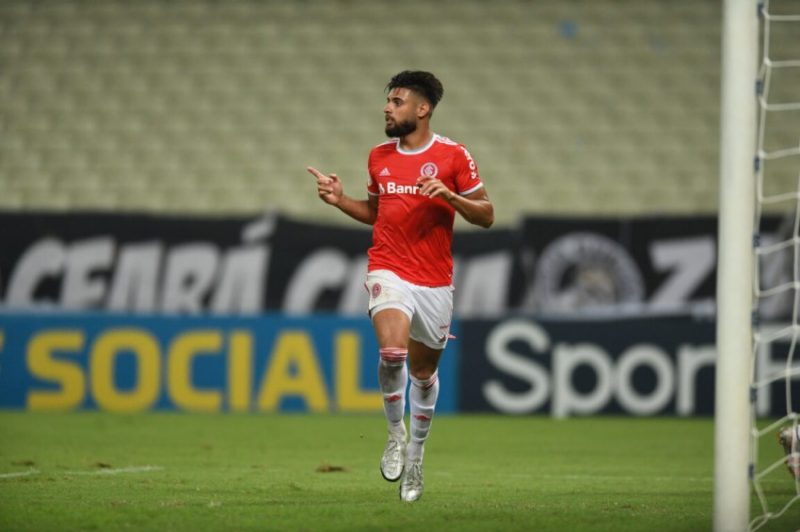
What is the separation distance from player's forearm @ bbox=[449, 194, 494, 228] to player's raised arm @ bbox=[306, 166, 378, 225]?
0.66 m

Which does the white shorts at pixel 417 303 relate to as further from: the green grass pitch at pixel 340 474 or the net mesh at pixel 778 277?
the net mesh at pixel 778 277

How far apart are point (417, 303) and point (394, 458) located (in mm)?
767

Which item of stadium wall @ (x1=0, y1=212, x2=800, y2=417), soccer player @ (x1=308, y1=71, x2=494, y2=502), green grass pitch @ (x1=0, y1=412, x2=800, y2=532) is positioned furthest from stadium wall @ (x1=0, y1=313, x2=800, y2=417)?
soccer player @ (x1=308, y1=71, x2=494, y2=502)

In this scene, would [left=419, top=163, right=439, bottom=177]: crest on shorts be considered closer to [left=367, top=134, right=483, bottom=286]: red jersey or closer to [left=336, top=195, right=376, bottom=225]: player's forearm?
[left=367, top=134, right=483, bottom=286]: red jersey

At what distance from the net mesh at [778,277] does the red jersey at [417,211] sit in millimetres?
1696

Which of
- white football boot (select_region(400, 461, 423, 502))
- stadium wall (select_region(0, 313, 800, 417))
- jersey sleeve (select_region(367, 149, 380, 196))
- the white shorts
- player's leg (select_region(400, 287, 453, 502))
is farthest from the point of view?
stadium wall (select_region(0, 313, 800, 417))

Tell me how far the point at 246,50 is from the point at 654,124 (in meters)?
5.00

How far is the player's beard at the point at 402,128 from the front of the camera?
269 inches

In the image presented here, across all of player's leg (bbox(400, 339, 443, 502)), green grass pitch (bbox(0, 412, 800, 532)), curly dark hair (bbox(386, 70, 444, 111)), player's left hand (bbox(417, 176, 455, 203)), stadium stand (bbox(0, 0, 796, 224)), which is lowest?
green grass pitch (bbox(0, 412, 800, 532))

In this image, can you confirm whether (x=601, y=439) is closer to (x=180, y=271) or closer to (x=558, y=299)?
(x=558, y=299)

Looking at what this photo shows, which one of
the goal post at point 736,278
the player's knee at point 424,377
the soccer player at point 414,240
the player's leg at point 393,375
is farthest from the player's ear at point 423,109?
the goal post at point 736,278

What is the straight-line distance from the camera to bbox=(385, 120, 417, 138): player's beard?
6.83 meters

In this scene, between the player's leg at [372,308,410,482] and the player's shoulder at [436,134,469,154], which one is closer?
the player's leg at [372,308,410,482]

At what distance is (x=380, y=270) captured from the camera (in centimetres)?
686
